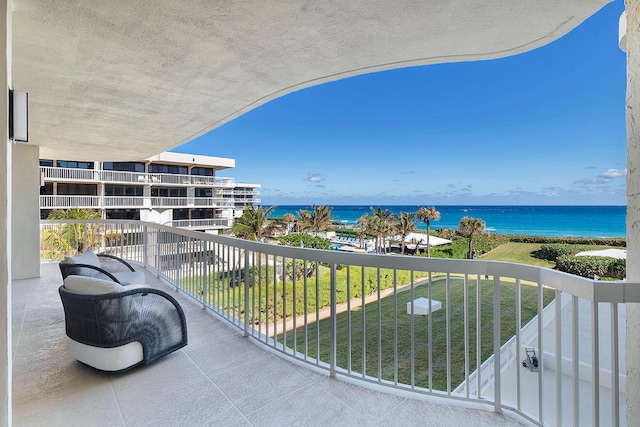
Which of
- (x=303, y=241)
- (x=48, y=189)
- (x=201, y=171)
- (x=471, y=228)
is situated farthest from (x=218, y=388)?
(x=201, y=171)

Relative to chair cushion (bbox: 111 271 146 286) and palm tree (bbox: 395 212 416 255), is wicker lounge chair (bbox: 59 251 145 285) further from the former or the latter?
palm tree (bbox: 395 212 416 255)

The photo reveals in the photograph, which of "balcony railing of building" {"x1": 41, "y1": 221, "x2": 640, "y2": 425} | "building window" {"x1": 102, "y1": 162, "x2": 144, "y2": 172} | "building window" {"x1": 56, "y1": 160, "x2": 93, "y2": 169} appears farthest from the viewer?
"building window" {"x1": 102, "y1": 162, "x2": 144, "y2": 172}

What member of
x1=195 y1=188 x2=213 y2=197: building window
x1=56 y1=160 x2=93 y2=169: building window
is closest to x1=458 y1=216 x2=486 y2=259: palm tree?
x1=195 y1=188 x2=213 y2=197: building window

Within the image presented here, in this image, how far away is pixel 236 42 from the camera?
2.51m

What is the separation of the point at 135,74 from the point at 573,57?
52.5 m

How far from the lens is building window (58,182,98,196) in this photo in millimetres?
22711

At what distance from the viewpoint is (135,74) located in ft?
10.2

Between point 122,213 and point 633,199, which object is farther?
point 122,213

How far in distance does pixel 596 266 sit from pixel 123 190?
29083mm

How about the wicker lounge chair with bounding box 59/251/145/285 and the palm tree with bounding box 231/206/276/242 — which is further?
the palm tree with bounding box 231/206/276/242

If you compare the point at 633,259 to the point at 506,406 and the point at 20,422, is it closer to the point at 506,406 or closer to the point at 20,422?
the point at 506,406

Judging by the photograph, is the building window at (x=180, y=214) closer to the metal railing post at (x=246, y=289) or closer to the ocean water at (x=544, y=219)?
the ocean water at (x=544, y=219)

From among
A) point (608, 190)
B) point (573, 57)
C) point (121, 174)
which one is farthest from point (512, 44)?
point (573, 57)

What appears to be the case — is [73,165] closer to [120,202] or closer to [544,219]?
[120,202]
